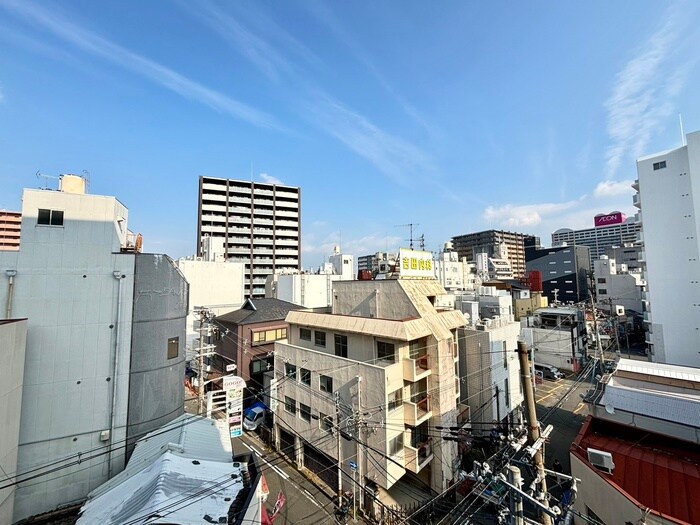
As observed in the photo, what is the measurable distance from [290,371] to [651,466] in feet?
71.5

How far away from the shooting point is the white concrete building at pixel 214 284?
46.3 metres

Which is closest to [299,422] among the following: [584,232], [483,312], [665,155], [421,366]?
[421,366]

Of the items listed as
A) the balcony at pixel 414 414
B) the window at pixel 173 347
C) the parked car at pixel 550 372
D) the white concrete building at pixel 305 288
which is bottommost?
the parked car at pixel 550 372

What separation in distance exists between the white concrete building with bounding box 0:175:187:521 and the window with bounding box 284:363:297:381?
10.7m

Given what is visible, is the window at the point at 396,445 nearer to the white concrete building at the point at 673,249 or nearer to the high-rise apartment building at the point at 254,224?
the white concrete building at the point at 673,249

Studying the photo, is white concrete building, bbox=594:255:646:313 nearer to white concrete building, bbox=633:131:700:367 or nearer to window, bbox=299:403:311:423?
white concrete building, bbox=633:131:700:367

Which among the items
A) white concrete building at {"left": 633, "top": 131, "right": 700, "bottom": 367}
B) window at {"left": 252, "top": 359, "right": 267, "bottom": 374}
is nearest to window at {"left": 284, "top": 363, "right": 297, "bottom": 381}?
window at {"left": 252, "top": 359, "right": 267, "bottom": 374}

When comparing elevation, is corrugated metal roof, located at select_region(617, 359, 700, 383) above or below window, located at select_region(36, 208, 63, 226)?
below

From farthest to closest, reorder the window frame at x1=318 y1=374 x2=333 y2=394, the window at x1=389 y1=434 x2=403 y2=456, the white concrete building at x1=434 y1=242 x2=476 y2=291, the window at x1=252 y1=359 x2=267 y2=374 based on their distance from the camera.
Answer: the white concrete building at x1=434 y1=242 x2=476 y2=291, the window at x1=252 y1=359 x2=267 y2=374, the window frame at x1=318 y1=374 x2=333 y2=394, the window at x1=389 y1=434 x2=403 y2=456

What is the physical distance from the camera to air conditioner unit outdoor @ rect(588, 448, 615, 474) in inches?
585

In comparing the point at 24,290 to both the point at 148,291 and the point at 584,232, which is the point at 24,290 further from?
the point at 584,232

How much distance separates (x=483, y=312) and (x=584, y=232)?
612 feet

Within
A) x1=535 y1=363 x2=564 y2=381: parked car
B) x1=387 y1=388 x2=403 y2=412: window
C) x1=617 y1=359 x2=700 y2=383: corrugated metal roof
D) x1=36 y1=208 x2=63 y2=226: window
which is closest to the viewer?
x1=36 y1=208 x2=63 y2=226: window

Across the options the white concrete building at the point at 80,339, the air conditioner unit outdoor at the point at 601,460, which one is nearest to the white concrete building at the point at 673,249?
the air conditioner unit outdoor at the point at 601,460
